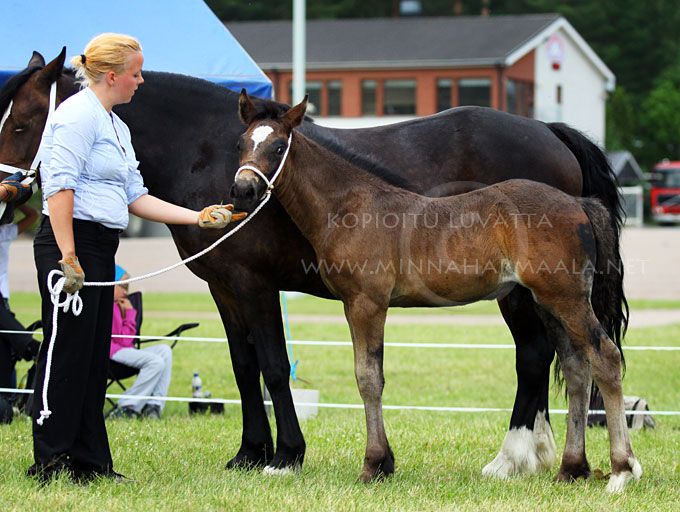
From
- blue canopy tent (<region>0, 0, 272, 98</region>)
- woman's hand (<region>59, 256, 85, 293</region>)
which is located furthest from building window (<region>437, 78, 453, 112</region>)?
woman's hand (<region>59, 256, 85, 293</region>)

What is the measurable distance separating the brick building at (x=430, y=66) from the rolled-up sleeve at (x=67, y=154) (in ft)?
98.1

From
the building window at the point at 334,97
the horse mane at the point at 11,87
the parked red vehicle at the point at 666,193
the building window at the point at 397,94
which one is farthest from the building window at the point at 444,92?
the horse mane at the point at 11,87

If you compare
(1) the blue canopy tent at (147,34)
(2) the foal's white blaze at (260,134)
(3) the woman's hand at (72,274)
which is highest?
(1) the blue canopy tent at (147,34)

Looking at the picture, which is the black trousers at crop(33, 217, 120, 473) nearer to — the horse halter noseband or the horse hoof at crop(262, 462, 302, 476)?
the horse halter noseband

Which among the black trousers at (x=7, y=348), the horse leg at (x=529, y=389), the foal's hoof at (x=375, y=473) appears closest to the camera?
the foal's hoof at (x=375, y=473)

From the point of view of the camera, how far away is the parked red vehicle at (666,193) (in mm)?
39844

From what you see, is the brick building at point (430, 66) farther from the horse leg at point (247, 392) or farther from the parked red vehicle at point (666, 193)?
the horse leg at point (247, 392)

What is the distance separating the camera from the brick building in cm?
3469

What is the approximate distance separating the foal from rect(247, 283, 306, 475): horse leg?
0.44 m

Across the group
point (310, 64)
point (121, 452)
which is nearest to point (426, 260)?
point (121, 452)

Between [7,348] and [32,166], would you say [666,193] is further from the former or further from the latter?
[32,166]

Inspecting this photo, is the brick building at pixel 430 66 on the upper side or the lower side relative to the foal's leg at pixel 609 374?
upper

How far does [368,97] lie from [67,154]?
32.5 m

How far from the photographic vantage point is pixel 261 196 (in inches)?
161
